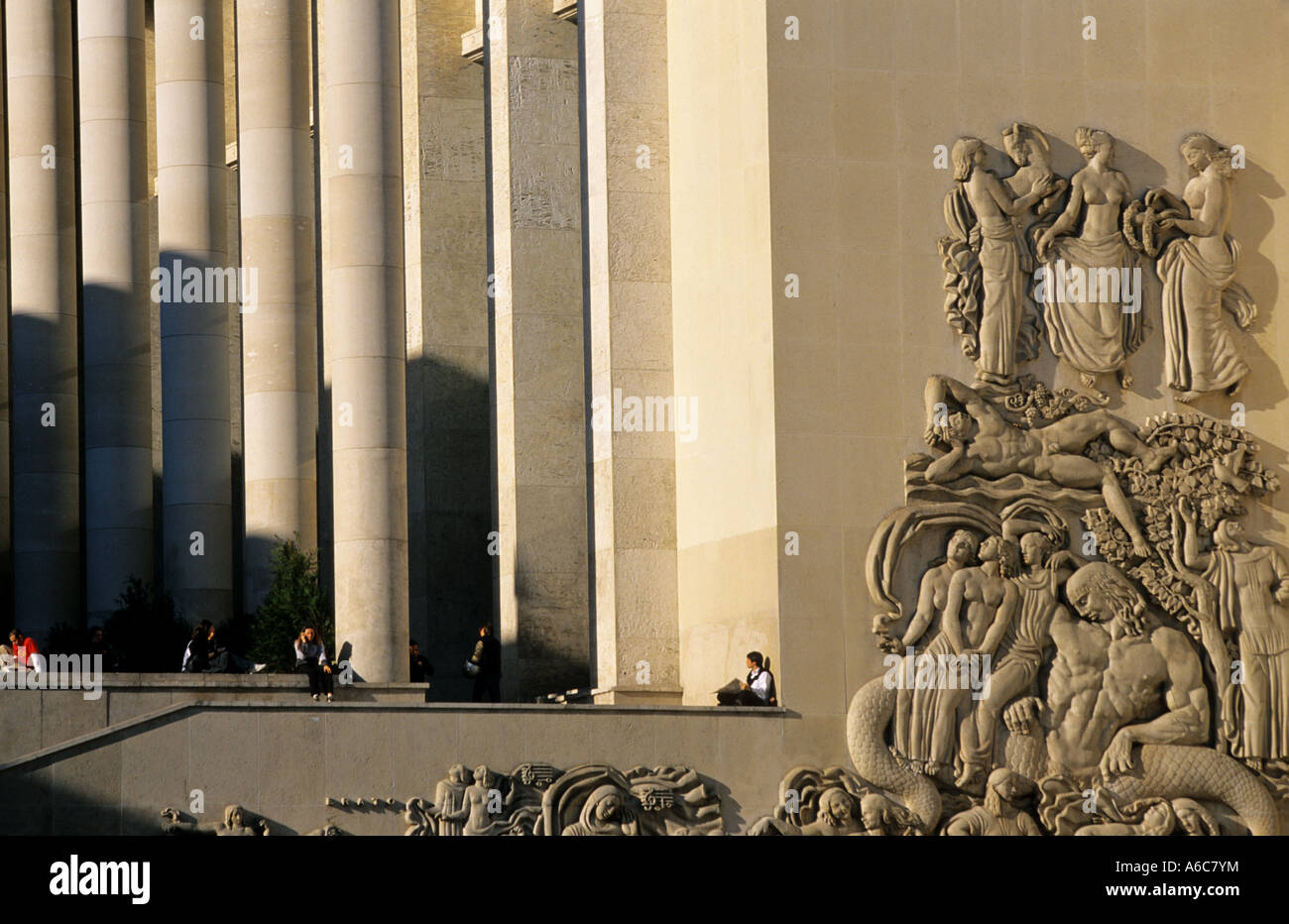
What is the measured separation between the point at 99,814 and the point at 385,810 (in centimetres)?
460

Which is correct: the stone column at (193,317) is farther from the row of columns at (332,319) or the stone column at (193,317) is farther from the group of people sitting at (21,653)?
the group of people sitting at (21,653)

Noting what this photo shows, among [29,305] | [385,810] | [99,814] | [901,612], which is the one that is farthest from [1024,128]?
[29,305]

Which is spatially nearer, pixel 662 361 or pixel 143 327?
pixel 662 361

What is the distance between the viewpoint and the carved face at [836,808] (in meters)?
43.8

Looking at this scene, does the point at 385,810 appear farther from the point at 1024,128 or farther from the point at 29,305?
the point at 29,305

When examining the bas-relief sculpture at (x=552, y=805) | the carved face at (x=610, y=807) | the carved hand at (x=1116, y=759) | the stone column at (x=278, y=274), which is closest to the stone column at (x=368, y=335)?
the stone column at (x=278, y=274)

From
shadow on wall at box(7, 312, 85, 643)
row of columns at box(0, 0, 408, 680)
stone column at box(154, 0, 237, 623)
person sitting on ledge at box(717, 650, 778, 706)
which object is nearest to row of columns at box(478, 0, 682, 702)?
person sitting on ledge at box(717, 650, 778, 706)

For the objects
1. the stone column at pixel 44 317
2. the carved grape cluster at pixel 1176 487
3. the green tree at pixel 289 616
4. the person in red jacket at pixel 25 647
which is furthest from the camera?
the stone column at pixel 44 317

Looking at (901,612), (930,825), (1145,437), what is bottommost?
(930,825)

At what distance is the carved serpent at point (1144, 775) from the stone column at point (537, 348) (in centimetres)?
804

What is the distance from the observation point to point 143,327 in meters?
58.4

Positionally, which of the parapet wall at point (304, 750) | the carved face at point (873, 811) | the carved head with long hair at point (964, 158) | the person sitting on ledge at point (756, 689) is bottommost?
the carved face at point (873, 811)

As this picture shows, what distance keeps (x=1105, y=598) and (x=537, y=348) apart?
12.8 m

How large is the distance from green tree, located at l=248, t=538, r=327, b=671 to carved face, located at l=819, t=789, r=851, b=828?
1060cm
